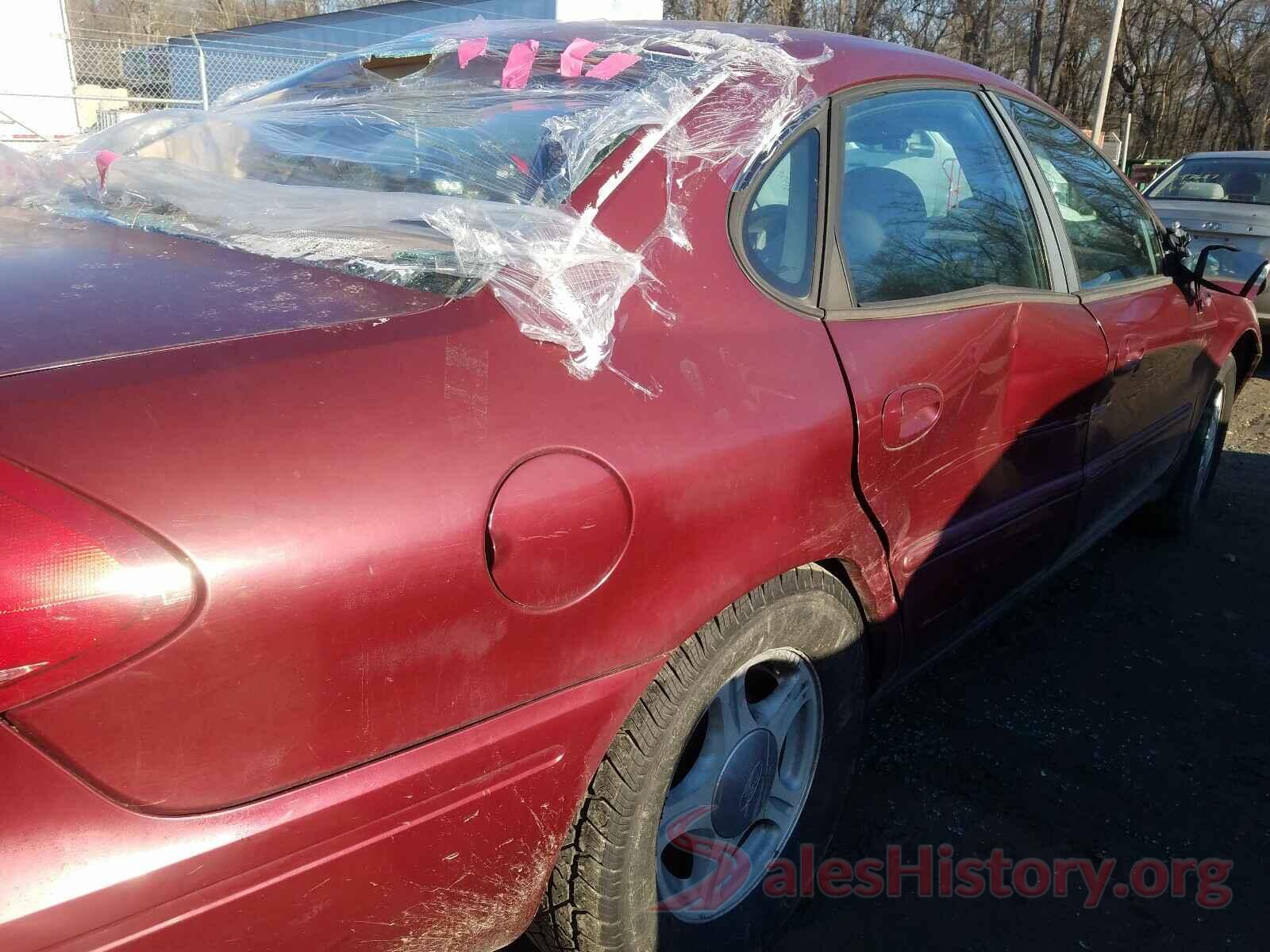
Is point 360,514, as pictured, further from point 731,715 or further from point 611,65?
point 611,65

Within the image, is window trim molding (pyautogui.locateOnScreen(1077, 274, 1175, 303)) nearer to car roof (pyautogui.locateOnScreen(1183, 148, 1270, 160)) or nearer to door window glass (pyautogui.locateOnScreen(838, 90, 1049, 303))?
door window glass (pyautogui.locateOnScreen(838, 90, 1049, 303))

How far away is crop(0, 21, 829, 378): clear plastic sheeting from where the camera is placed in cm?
144

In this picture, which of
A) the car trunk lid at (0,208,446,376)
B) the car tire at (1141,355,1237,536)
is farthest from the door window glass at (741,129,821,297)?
the car tire at (1141,355,1237,536)

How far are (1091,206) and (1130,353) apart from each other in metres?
0.45


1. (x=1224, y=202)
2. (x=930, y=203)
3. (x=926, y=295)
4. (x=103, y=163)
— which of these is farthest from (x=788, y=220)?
(x=1224, y=202)

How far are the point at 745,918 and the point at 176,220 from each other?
1670 millimetres

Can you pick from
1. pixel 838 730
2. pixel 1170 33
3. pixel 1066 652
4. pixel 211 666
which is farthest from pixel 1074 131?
pixel 1170 33

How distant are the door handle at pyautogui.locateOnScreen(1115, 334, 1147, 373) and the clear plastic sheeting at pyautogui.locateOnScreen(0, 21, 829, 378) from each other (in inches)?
54.1

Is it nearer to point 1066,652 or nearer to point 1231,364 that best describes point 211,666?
point 1066,652

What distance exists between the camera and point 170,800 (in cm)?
104

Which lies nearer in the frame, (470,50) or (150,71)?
(470,50)

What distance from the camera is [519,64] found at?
2078 mm

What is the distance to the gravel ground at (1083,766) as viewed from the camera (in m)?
2.11

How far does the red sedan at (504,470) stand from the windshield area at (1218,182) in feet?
22.2
